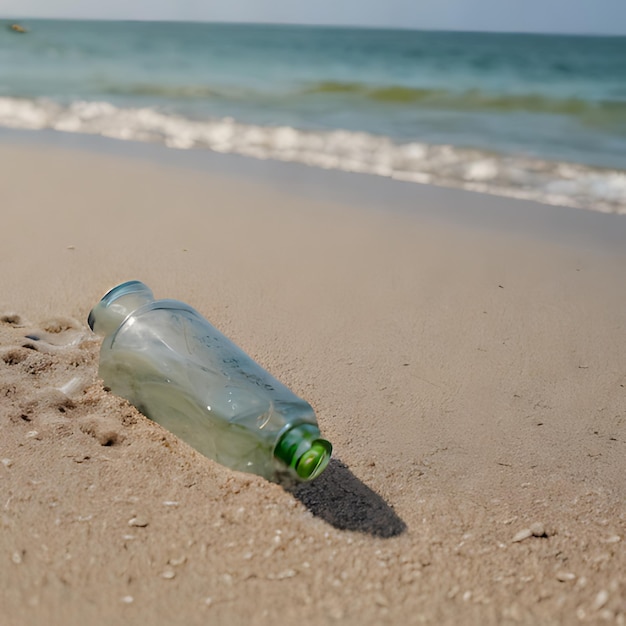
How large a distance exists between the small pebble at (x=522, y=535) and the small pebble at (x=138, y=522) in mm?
597

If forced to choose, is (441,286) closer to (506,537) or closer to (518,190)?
(506,537)

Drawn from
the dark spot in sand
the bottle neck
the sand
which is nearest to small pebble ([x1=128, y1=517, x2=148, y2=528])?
the sand

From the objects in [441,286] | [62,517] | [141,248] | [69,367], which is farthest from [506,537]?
[141,248]

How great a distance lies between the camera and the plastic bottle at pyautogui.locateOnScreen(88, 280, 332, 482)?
1.16 m

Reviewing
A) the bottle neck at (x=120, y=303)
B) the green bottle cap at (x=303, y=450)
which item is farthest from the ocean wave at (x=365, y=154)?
the green bottle cap at (x=303, y=450)

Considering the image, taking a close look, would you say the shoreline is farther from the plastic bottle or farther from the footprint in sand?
the plastic bottle

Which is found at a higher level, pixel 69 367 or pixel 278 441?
pixel 278 441

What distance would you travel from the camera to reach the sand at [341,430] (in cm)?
104

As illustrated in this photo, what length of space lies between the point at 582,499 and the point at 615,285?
1215 mm

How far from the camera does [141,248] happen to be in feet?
7.94

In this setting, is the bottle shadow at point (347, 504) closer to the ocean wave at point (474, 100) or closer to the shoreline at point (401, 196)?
the shoreline at point (401, 196)

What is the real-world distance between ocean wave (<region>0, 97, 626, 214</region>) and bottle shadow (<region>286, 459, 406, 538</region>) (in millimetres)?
2426

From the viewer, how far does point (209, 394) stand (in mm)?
1317

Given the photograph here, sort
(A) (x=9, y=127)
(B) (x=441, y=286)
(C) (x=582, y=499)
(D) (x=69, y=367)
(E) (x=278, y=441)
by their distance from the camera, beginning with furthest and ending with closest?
(A) (x=9, y=127), (B) (x=441, y=286), (D) (x=69, y=367), (C) (x=582, y=499), (E) (x=278, y=441)
